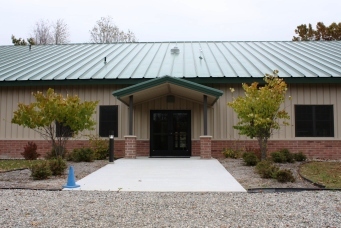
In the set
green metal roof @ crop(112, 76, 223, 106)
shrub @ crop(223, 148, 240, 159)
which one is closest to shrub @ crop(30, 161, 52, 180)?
green metal roof @ crop(112, 76, 223, 106)

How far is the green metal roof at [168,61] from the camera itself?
18.0m

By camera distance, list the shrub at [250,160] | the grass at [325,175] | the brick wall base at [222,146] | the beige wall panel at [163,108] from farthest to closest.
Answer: the beige wall panel at [163,108] → the brick wall base at [222,146] → the shrub at [250,160] → the grass at [325,175]

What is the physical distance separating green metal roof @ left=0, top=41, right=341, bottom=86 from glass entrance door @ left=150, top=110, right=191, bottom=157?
1.90m

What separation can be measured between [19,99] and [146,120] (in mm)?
6387

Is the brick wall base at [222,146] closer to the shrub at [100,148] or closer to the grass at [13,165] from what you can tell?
the shrub at [100,148]

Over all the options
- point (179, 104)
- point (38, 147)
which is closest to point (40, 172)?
point (38, 147)

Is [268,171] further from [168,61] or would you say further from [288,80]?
[168,61]

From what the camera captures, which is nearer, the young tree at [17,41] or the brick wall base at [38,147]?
the brick wall base at [38,147]

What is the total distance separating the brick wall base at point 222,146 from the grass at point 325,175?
4264 millimetres

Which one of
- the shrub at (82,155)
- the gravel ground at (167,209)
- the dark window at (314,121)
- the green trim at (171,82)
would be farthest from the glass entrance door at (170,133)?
the gravel ground at (167,209)

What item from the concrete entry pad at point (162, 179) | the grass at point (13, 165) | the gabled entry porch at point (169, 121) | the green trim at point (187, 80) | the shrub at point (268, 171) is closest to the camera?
the concrete entry pad at point (162, 179)

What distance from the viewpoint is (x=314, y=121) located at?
17.5m

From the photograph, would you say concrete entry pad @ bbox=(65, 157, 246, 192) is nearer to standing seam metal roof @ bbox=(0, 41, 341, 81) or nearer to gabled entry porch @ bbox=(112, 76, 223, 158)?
gabled entry porch @ bbox=(112, 76, 223, 158)

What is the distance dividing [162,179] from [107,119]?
8.44 m
